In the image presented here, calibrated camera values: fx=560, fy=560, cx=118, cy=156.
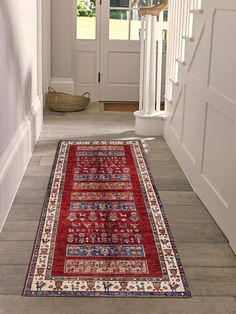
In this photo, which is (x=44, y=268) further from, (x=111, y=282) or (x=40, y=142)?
(x=40, y=142)

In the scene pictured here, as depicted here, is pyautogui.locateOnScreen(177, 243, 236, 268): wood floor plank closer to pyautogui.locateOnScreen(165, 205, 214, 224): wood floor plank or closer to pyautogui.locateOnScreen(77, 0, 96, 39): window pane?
pyautogui.locateOnScreen(165, 205, 214, 224): wood floor plank

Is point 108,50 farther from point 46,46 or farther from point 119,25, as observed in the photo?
point 46,46

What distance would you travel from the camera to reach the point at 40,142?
4914 mm

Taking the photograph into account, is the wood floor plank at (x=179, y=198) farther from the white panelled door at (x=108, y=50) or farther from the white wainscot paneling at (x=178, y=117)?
the white panelled door at (x=108, y=50)

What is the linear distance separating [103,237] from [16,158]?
982 millimetres

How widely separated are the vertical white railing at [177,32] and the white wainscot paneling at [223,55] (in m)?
0.70

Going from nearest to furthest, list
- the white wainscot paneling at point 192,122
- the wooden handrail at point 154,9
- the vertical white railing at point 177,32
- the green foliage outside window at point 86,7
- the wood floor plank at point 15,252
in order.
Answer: the wood floor plank at point 15,252
the white wainscot paneling at point 192,122
the vertical white railing at point 177,32
the wooden handrail at point 154,9
the green foliage outside window at point 86,7

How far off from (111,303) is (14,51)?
1998mm

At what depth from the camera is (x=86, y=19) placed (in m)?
6.62

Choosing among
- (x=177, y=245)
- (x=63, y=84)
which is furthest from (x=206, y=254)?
(x=63, y=84)

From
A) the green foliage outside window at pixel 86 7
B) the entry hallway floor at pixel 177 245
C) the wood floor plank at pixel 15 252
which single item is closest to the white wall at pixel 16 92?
the entry hallway floor at pixel 177 245

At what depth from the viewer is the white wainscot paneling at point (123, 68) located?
22.2 ft

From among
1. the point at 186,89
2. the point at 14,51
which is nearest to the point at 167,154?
the point at 186,89

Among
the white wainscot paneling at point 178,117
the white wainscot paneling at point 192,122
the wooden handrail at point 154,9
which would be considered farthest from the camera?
the wooden handrail at point 154,9
